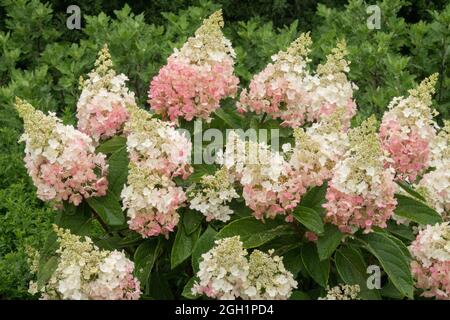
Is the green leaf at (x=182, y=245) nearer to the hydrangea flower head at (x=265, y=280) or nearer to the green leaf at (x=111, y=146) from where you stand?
the hydrangea flower head at (x=265, y=280)

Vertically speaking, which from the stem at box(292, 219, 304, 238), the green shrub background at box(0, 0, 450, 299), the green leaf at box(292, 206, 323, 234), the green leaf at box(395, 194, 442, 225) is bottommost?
the green shrub background at box(0, 0, 450, 299)

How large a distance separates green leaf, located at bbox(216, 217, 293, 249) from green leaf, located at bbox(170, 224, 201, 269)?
0.13 metres

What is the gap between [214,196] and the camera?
3.00 m

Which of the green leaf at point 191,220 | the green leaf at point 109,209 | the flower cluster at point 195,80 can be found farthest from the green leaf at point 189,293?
the flower cluster at point 195,80

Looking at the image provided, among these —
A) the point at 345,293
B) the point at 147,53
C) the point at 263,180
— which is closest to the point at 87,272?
the point at 263,180

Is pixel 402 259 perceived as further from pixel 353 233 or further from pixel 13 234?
pixel 13 234

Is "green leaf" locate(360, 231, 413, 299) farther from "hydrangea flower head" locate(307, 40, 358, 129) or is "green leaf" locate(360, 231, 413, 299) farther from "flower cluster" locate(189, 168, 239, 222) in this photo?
"hydrangea flower head" locate(307, 40, 358, 129)

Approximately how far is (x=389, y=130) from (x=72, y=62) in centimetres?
285

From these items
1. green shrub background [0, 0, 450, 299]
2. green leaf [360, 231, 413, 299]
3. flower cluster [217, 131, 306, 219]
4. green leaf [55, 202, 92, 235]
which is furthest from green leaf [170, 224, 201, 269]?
green shrub background [0, 0, 450, 299]

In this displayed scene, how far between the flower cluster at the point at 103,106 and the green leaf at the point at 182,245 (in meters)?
0.57

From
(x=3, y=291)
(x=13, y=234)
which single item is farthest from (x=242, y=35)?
(x=3, y=291)

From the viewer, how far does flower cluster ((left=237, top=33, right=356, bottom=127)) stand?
3.47m
